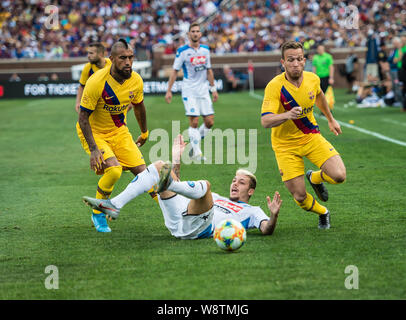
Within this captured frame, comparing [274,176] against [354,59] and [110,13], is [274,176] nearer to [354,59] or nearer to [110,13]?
[354,59]

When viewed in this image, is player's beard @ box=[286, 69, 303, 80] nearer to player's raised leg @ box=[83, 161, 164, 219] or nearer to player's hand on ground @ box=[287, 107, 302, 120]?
player's hand on ground @ box=[287, 107, 302, 120]

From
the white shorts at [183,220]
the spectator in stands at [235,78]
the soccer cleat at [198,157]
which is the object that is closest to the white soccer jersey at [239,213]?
the white shorts at [183,220]

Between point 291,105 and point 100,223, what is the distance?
256 cm

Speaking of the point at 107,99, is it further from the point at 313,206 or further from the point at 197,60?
the point at 197,60

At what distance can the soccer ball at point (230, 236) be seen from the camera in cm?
632

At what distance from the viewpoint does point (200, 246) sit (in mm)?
6738

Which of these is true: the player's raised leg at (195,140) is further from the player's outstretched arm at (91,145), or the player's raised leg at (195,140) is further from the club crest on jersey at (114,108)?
the player's outstretched arm at (91,145)

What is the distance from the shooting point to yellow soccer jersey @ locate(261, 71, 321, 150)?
749cm

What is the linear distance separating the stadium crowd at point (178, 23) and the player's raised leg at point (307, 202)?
32232mm

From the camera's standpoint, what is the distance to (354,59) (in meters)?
33.0

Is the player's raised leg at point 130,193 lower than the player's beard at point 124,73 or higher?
lower
